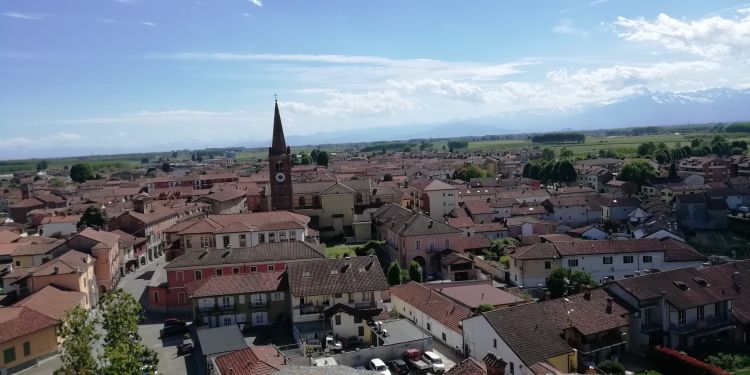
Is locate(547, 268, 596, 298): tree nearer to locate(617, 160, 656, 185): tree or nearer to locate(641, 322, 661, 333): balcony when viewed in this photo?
locate(641, 322, 661, 333): balcony

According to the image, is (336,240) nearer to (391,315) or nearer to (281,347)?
(391,315)

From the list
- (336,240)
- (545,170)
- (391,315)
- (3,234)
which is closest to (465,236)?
(336,240)

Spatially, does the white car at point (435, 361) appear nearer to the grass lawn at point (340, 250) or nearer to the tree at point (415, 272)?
the tree at point (415, 272)

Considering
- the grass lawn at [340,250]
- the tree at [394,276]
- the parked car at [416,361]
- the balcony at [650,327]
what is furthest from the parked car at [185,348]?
the balcony at [650,327]

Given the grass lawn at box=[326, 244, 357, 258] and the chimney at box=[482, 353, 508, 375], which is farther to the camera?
the grass lawn at box=[326, 244, 357, 258]

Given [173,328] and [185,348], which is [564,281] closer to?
[185,348]

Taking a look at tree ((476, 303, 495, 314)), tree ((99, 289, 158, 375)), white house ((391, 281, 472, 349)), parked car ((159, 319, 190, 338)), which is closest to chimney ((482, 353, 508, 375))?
white house ((391, 281, 472, 349))
